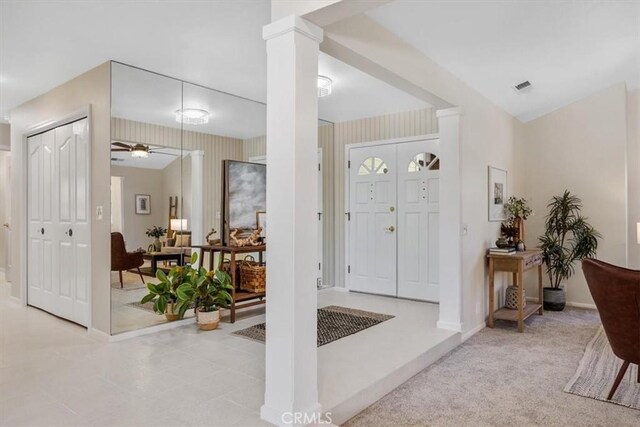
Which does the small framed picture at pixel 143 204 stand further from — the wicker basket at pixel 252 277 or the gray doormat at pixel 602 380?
the gray doormat at pixel 602 380

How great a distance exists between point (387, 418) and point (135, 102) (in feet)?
10.4

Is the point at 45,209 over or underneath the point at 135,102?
underneath

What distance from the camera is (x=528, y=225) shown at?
562 centimetres

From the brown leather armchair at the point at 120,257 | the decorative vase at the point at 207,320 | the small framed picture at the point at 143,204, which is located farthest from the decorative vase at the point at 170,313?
the small framed picture at the point at 143,204

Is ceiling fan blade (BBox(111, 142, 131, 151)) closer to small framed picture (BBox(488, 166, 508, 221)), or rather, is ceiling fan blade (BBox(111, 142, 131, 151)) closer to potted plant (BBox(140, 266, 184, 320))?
→ potted plant (BBox(140, 266, 184, 320))

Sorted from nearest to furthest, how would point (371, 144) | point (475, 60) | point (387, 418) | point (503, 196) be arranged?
point (387, 418) → point (475, 60) → point (503, 196) → point (371, 144)

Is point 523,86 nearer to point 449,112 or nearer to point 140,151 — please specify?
point 449,112

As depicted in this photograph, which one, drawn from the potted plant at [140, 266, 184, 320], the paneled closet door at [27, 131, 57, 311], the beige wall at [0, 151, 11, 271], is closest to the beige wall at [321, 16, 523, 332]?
the potted plant at [140, 266, 184, 320]

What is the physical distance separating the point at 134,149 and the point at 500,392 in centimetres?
344

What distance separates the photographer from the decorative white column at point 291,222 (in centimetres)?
200

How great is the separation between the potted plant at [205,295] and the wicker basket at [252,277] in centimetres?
32

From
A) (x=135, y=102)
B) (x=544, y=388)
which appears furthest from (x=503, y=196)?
(x=135, y=102)

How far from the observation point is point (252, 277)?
416cm

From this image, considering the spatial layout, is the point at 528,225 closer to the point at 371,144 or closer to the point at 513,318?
the point at 513,318
